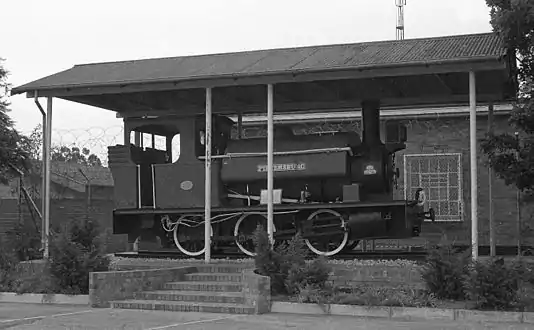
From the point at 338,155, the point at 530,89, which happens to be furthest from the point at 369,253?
the point at 530,89

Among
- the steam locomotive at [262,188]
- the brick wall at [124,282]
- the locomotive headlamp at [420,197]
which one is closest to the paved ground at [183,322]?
the brick wall at [124,282]

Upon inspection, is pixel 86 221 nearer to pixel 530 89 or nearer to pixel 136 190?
pixel 136 190

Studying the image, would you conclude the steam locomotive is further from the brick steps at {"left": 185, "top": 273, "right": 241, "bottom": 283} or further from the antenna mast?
the antenna mast

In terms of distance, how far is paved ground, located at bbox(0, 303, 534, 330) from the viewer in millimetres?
11453

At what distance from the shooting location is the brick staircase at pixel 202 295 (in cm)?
1355

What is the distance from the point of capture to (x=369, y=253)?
16781 millimetres

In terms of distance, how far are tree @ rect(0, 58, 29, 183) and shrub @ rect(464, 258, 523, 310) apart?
12.0 m

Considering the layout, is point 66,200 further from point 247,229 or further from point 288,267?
point 288,267

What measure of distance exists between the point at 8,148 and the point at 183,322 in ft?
30.0

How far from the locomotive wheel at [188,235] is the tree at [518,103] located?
7.15 m

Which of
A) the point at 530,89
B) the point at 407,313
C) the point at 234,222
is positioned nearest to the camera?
the point at 407,313

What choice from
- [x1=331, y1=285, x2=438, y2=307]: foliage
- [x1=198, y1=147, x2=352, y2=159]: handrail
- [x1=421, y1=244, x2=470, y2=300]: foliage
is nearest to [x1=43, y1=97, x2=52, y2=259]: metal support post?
[x1=198, y1=147, x2=352, y2=159]: handrail

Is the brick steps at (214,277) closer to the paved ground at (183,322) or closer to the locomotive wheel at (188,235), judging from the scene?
the paved ground at (183,322)

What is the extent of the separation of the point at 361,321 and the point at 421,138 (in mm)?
11795
